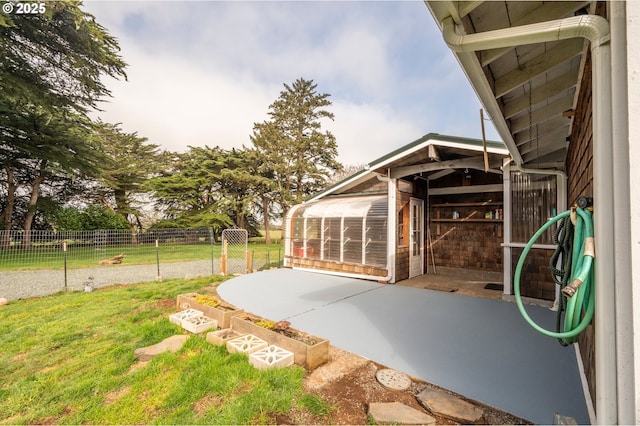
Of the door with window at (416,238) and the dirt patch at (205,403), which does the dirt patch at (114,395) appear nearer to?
the dirt patch at (205,403)

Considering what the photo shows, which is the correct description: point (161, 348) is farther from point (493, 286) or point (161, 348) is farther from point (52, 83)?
point (52, 83)

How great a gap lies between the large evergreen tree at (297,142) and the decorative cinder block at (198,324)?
16914 mm

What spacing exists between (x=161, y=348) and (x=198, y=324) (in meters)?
0.54

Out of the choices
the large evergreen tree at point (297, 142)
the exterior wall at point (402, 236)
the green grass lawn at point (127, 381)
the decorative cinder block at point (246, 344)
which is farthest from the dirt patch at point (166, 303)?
the large evergreen tree at point (297, 142)

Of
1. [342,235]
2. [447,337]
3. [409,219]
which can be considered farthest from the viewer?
[342,235]

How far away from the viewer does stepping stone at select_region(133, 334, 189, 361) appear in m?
3.00

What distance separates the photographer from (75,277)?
7.75 meters

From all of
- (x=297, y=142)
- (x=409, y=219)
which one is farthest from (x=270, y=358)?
(x=297, y=142)

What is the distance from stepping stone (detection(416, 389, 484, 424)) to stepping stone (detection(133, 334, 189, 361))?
8.64 feet

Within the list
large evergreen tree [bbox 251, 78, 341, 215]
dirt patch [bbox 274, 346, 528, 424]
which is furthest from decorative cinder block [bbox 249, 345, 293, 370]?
large evergreen tree [bbox 251, 78, 341, 215]

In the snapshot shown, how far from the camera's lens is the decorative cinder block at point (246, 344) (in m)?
2.90

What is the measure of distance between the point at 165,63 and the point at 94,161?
10.1m

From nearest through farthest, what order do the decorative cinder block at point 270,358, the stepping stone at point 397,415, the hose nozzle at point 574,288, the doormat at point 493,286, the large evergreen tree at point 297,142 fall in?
the hose nozzle at point 574,288 → the stepping stone at point 397,415 → the decorative cinder block at point 270,358 → the doormat at point 493,286 → the large evergreen tree at point 297,142

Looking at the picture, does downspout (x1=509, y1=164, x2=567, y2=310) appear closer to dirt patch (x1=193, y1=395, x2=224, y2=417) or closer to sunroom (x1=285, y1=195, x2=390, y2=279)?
sunroom (x1=285, y1=195, x2=390, y2=279)
